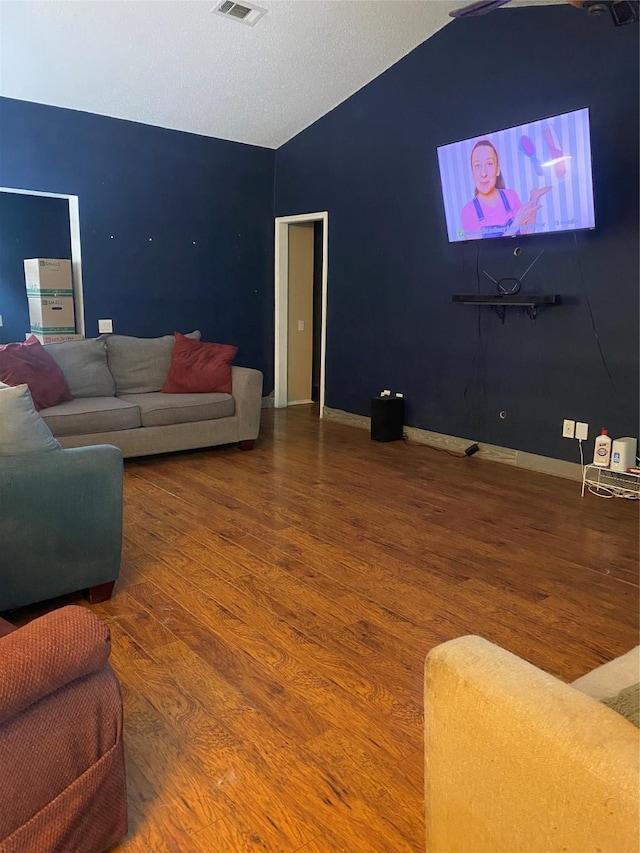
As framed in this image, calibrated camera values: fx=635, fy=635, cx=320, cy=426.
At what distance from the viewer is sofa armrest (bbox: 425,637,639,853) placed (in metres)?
0.89

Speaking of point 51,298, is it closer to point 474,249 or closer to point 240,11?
point 240,11

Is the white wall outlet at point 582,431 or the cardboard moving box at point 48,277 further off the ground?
the cardboard moving box at point 48,277

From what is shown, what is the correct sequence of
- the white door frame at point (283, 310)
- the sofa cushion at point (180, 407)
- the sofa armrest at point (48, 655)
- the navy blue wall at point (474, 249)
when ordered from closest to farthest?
the sofa armrest at point (48, 655)
the navy blue wall at point (474, 249)
the sofa cushion at point (180, 407)
the white door frame at point (283, 310)

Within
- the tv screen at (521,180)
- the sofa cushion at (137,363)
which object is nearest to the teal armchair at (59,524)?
the sofa cushion at (137,363)

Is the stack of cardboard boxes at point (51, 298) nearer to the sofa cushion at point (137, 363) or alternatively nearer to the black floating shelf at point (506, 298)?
the sofa cushion at point (137, 363)

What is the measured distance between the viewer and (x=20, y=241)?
7.00 meters

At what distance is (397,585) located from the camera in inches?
114

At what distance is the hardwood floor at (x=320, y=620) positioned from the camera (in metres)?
1.67

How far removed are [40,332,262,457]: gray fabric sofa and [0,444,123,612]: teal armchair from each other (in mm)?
2102

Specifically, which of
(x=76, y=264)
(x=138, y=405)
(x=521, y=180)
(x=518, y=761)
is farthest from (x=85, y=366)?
(x=518, y=761)

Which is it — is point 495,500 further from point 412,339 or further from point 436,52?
point 436,52

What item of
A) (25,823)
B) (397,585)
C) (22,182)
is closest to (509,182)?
(397,585)

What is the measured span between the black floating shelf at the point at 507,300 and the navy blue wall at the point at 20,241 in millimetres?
4731

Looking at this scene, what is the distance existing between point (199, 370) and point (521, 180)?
2.86 meters
